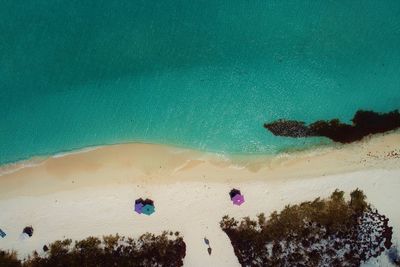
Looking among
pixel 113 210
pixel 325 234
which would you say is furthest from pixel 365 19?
pixel 113 210

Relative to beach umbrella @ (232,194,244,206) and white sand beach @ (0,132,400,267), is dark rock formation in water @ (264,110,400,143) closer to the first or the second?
white sand beach @ (0,132,400,267)

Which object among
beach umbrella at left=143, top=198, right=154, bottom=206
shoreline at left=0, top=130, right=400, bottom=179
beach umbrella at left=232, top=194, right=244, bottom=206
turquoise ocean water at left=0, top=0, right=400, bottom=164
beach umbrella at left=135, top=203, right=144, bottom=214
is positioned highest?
turquoise ocean water at left=0, top=0, right=400, bottom=164

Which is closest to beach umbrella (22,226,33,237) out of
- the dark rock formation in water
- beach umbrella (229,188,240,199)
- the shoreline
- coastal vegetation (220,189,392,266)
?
the shoreline

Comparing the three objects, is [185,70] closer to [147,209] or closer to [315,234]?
[147,209]

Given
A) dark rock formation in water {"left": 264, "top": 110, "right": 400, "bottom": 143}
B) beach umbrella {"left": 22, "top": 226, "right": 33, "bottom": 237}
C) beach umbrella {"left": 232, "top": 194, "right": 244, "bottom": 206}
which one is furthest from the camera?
dark rock formation in water {"left": 264, "top": 110, "right": 400, "bottom": 143}

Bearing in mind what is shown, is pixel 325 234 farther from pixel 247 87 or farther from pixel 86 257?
pixel 86 257

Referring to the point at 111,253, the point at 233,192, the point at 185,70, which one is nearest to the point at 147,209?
the point at 111,253

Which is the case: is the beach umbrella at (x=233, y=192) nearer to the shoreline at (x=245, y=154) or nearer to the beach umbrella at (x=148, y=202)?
the shoreline at (x=245, y=154)

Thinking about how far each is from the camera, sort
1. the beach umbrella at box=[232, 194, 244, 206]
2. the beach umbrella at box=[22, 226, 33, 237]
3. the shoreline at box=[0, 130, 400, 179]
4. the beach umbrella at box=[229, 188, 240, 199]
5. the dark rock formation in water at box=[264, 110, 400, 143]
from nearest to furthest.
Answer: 1. the beach umbrella at box=[22, 226, 33, 237]
2. the beach umbrella at box=[232, 194, 244, 206]
3. the beach umbrella at box=[229, 188, 240, 199]
4. the shoreline at box=[0, 130, 400, 179]
5. the dark rock formation in water at box=[264, 110, 400, 143]
